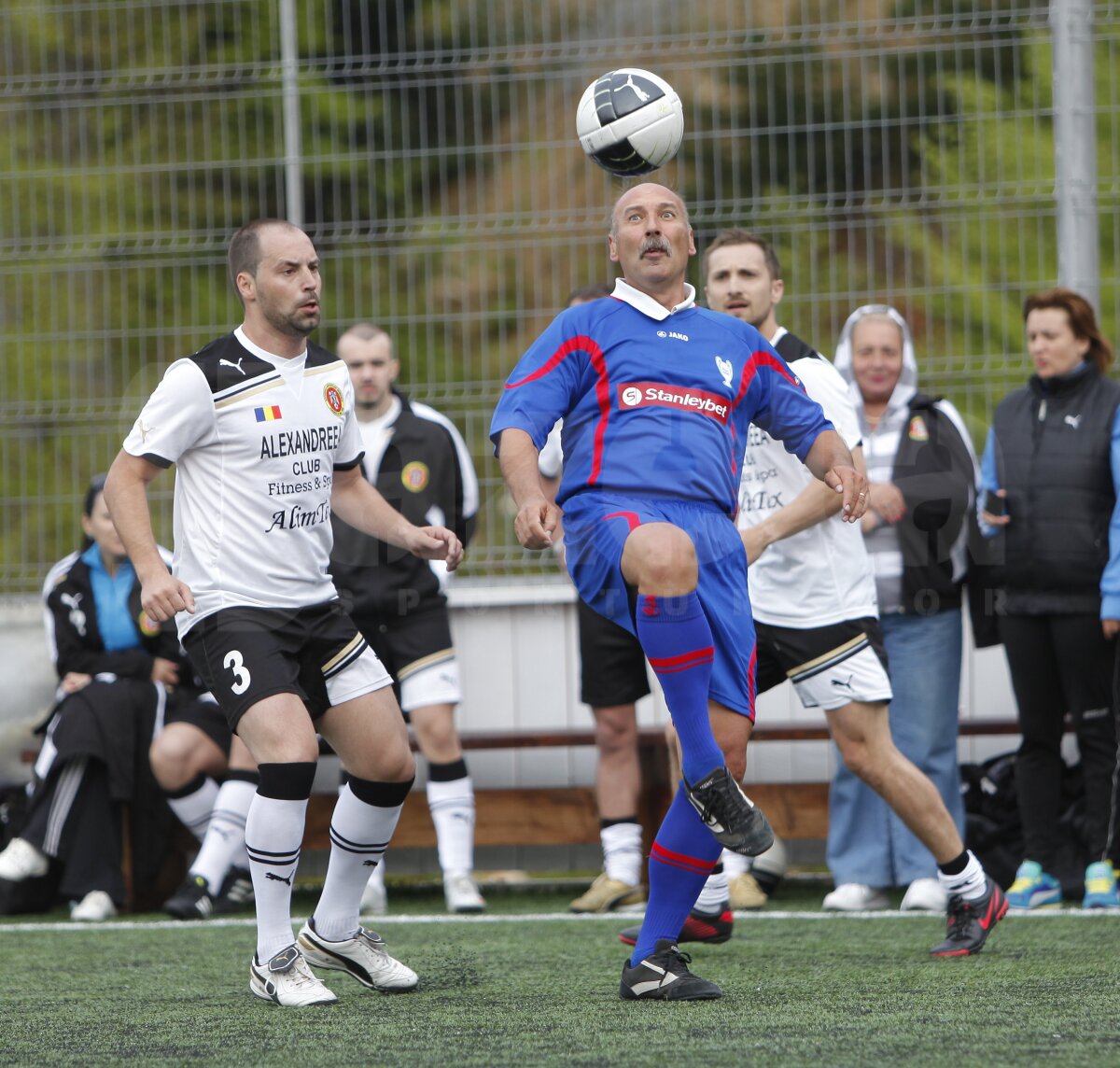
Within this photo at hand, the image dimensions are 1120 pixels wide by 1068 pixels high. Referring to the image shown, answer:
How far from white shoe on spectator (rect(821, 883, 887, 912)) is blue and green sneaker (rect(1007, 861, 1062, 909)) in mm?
513

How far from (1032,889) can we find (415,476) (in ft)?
9.55

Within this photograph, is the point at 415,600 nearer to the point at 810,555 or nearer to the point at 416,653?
the point at 416,653

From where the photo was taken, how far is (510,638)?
8758 millimetres

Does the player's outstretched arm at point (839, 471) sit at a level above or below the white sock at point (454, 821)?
above

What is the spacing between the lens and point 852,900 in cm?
693

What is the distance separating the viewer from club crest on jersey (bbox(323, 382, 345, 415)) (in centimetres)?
493

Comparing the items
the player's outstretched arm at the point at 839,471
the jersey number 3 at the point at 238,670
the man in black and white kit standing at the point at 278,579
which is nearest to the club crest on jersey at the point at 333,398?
the man in black and white kit standing at the point at 278,579

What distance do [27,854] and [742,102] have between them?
4.60 meters

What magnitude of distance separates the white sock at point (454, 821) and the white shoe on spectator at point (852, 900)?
1.44 m

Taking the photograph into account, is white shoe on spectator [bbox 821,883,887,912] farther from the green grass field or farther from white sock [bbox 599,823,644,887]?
white sock [bbox 599,823,644,887]

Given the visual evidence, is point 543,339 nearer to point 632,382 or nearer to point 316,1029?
point 632,382

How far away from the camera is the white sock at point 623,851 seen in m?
7.09

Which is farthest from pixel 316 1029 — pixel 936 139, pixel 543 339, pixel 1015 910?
pixel 936 139

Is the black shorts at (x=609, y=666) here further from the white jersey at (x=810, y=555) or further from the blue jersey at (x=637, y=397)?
the blue jersey at (x=637, y=397)
